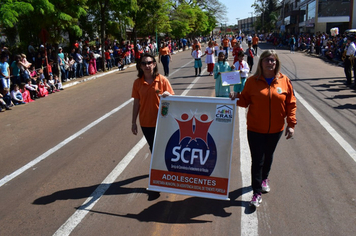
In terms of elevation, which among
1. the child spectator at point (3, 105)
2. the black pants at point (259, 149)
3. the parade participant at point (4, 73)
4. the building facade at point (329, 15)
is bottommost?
the child spectator at point (3, 105)

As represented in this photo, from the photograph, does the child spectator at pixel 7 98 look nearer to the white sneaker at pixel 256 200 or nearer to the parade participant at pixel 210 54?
the parade participant at pixel 210 54

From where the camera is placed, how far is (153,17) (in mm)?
31016

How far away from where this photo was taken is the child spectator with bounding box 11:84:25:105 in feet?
40.0

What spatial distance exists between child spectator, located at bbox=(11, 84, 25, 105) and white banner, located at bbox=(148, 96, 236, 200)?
9858 millimetres

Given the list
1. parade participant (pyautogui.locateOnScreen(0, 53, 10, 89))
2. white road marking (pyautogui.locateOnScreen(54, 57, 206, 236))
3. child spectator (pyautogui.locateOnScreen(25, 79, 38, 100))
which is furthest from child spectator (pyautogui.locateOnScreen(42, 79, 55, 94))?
white road marking (pyautogui.locateOnScreen(54, 57, 206, 236))

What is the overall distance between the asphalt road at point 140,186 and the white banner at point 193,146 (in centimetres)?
35

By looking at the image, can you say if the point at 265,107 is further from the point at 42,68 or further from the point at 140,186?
the point at 42,68

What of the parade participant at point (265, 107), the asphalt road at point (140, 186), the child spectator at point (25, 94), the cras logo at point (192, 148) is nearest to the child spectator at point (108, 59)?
the child spectator at point (25, 94)

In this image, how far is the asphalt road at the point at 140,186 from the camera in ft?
12.6

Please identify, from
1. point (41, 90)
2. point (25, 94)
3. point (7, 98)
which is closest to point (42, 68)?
point (41, 90)

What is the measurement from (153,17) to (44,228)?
29.3 meters

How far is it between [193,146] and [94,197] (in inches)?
65.6

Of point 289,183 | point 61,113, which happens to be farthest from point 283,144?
point 61,113

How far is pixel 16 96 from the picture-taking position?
1227cm
